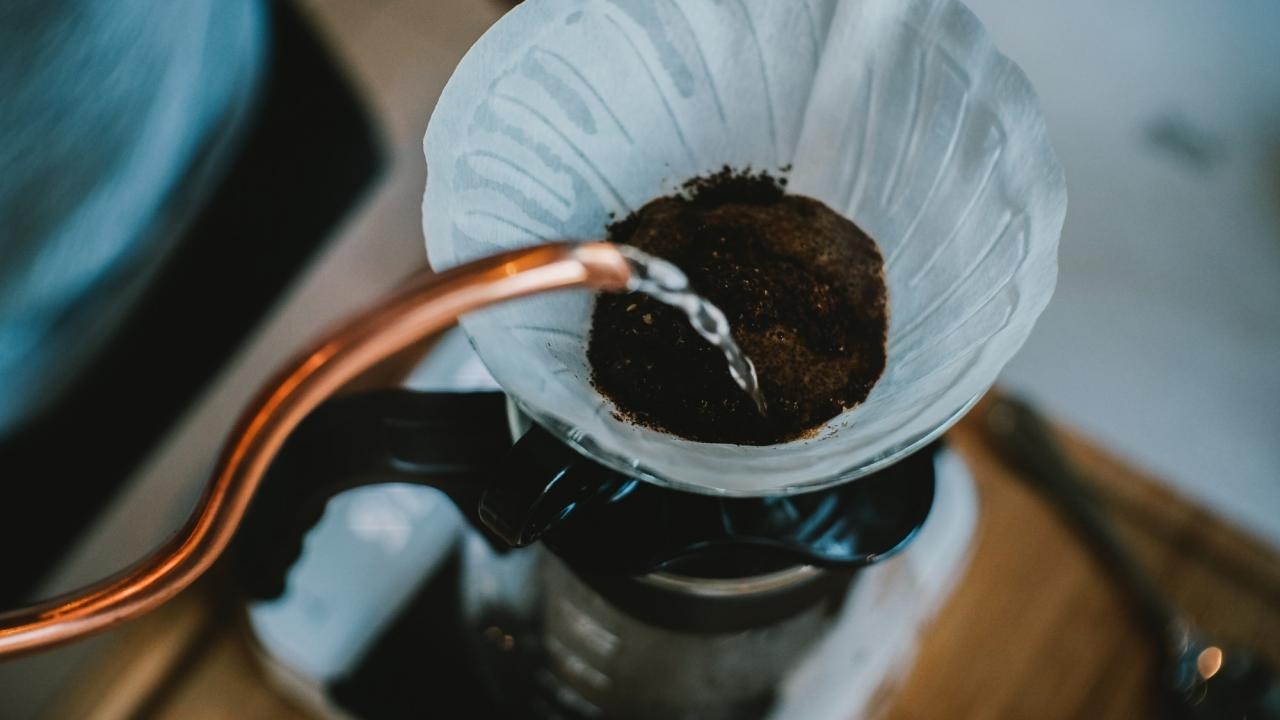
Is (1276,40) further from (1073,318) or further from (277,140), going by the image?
(277,140)

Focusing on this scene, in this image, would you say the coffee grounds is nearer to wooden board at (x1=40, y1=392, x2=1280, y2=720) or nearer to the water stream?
the water stream

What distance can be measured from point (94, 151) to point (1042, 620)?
0.56 meters

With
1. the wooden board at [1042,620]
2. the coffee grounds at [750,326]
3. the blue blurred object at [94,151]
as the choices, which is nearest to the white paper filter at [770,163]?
the coffee grounds at [750,326]

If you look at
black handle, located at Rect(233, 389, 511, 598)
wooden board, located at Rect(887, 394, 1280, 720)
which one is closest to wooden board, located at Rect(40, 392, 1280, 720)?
wooden board, located at Rect(887, 394, 1280, 720)

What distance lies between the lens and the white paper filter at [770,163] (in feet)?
0.81

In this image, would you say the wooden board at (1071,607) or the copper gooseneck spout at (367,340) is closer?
the copper gooseneck spout at (367,340)

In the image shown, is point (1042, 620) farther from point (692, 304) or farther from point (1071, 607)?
point (692, 304)

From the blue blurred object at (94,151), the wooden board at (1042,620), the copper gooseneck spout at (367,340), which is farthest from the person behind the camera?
the wooden board at (1042,620)

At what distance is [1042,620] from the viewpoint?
0.57 meters

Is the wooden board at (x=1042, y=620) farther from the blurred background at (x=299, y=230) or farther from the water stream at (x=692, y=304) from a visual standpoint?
the water stream at (x=692, y=304)

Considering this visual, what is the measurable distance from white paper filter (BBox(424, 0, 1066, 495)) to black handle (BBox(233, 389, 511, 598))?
40 mm

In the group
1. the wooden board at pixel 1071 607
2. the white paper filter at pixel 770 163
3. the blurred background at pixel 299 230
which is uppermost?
the white paper filter at pixel 770 163

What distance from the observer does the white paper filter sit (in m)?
0.25

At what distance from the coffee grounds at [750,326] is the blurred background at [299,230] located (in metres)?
0.26
